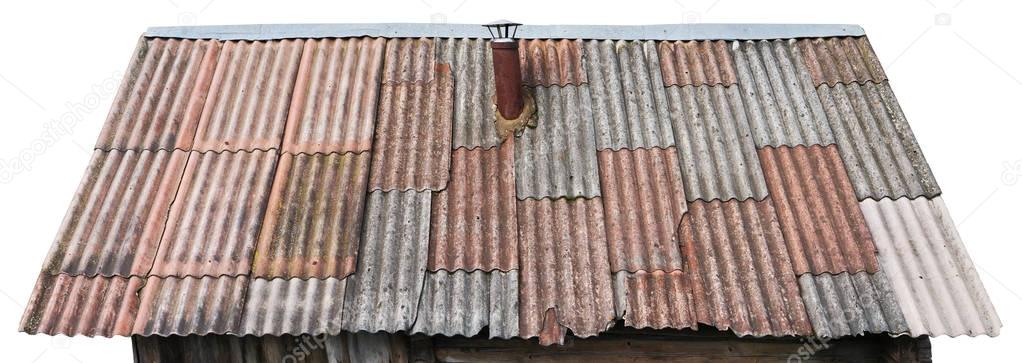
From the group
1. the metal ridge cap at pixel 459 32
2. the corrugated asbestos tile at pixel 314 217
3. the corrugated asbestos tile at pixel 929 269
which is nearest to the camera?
the corrugated asbestos tile at pixel 929 269

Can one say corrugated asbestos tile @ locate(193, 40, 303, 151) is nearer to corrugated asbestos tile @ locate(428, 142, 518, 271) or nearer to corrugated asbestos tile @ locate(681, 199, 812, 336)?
corrugated asbestos tile @ locate(428, 142, 518, 271)

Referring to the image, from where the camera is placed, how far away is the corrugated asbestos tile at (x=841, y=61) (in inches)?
237

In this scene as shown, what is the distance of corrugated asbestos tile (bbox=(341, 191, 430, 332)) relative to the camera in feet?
14.6

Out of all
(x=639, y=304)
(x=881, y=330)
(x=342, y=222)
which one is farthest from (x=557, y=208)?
(x=881, y=330)

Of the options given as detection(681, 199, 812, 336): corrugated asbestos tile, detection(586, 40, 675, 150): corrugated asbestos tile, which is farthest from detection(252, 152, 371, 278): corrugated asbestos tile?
detection(681, 199, 812, 336): corrugated asbestos tile

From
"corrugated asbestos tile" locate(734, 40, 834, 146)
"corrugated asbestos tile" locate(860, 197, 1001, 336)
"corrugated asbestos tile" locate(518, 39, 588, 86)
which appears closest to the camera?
"corrugated asbestos tile" locate(860, 197, 1001, 336)

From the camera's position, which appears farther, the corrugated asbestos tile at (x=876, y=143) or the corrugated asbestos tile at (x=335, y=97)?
the corrugated asbestos tile at (x=335, y=97)

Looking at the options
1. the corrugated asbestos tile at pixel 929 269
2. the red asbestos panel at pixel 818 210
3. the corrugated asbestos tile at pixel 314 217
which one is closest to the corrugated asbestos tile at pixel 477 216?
the corrugated asbestos tile at pixel 314 217

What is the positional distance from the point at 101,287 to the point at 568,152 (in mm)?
3088

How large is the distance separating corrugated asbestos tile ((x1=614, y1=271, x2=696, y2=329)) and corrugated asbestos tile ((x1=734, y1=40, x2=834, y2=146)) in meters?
1.51

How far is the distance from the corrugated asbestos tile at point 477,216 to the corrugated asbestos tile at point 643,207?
64 cm

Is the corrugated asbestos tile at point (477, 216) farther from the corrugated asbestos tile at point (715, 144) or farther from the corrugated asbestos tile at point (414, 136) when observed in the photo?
the corrugated asbestos tile at point (715, 144)

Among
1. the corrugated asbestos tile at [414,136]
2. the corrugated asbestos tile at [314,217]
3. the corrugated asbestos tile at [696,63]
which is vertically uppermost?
the corrugated asbestos tile at [696,63]

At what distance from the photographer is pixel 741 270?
472 cm
